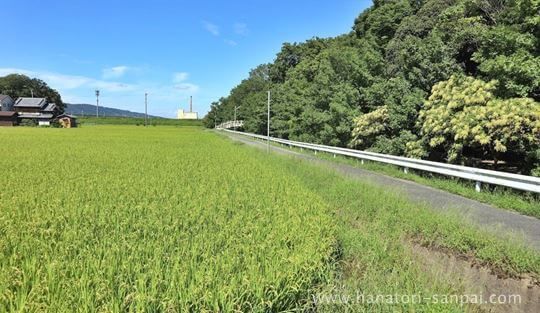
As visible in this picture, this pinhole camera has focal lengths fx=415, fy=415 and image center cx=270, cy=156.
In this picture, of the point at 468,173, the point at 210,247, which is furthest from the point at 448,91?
the point at 210,247

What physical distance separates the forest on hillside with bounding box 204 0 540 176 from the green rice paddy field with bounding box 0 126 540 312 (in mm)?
7677

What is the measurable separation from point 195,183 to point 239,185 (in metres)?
1.14

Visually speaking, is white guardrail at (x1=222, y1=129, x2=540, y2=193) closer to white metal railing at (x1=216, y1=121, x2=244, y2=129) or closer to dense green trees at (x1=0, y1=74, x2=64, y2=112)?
white metal railing at (x1=216, y1=121, x2=244, y2=129)

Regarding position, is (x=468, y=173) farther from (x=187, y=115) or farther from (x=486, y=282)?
(x=187, y=115)

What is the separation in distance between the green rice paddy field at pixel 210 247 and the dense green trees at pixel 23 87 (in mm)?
122973

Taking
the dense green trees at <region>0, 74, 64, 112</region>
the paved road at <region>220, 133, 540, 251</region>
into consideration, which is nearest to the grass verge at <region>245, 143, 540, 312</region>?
the paved road at <region>220, 133, 540, 251</region>

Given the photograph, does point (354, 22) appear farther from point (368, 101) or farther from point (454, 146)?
point (454, 146)

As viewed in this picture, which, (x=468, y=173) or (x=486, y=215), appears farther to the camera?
(x=468, y=173)

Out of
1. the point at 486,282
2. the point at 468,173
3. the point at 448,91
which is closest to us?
the point at 486,282

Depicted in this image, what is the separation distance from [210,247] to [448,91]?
15.8 meters

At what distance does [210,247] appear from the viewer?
15.9ft

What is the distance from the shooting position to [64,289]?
3504 mm

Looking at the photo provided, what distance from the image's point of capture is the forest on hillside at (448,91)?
14.7m

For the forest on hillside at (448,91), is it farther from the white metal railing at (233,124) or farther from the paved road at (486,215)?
the white metal railing at (233,124)
